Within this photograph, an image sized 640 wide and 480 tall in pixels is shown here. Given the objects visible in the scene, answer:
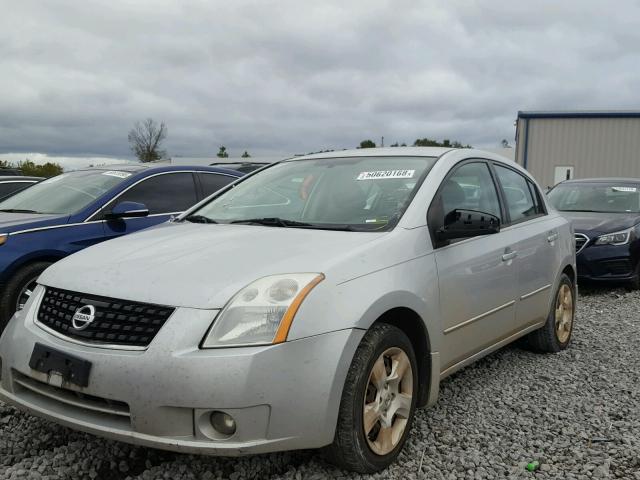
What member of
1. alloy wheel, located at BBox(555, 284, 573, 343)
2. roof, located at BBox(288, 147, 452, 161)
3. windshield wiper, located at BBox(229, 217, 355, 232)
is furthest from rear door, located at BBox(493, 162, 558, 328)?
windshield wiper, located at BBox(229, 217, 355, 232)

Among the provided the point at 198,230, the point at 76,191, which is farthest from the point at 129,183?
the point at 198,230

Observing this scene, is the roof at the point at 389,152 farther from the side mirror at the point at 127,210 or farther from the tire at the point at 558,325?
the tire at the point at 558,325

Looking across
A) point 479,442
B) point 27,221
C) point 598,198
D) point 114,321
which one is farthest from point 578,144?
point 114,321

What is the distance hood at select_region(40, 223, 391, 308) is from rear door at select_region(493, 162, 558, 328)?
154 cm

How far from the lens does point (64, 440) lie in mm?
3123

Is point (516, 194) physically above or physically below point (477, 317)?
above

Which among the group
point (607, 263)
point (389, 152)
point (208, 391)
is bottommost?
point (607, 263)

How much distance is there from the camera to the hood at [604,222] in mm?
7652

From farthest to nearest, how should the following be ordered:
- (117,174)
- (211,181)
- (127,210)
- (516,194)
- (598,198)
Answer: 1. (598,198)
2. (211,181)
3. (117,174)
4. (127,210)
5. (516,194)

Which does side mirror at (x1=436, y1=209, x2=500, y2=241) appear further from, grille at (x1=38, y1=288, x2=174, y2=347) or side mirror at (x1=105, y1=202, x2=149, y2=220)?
side mirror at (x1=105, y1=202, x2=149, y2=220)

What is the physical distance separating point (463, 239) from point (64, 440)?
7.90 feet

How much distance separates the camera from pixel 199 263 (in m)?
2.70

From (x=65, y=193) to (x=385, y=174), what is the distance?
11.2 feet

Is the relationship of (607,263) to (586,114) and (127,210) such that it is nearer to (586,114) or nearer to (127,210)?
(127,210)
